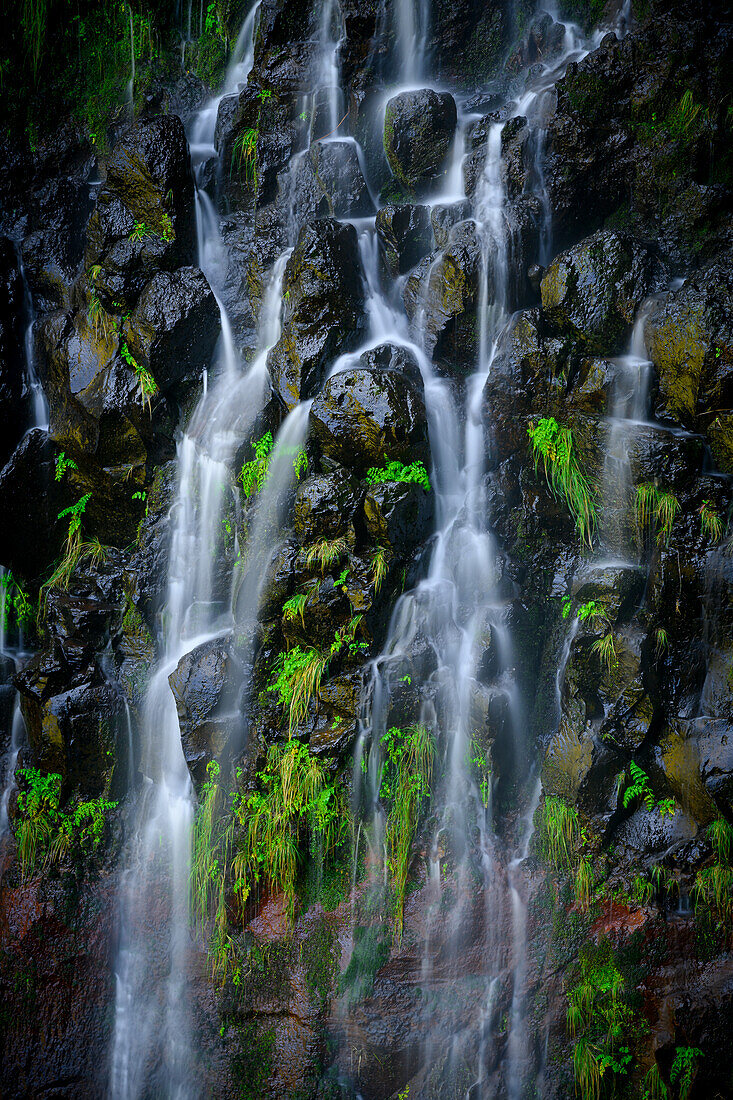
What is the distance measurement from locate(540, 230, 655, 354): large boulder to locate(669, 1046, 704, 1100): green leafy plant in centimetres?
590

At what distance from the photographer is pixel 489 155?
8.05m

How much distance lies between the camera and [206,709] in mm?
6602

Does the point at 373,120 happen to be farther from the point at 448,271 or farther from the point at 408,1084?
the point at 408,1084

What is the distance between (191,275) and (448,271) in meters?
2.94

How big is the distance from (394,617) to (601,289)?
3.75 meters

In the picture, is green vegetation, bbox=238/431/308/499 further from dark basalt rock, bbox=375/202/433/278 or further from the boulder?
dark basalt rock, bbox=375/202/433/278

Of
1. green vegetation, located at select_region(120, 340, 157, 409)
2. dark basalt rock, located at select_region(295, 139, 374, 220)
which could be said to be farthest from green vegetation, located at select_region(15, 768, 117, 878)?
dark basalt rock, located at select_region(295, 139, 374, 220)

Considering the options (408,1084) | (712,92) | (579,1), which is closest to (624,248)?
(712,92)

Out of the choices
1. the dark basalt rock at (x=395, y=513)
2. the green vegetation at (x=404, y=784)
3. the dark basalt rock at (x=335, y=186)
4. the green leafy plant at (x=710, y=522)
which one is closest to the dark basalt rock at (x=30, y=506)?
the dark basalt rock at (x=395, y=513)

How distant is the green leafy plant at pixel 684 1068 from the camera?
17.2ft

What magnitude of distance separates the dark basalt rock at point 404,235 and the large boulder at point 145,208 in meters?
2.45

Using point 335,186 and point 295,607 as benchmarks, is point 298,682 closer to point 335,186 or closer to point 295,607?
point 295,607

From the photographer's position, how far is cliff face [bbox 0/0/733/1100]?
577 cm

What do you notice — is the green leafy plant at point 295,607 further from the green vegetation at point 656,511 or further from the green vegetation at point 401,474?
the green vegetation at point 656,511
